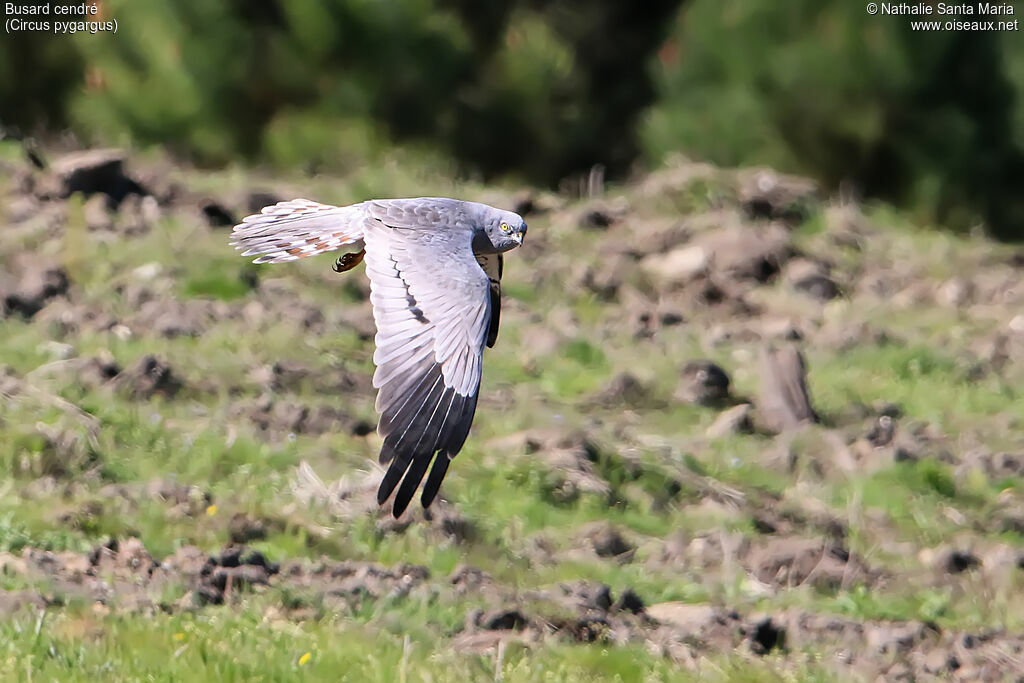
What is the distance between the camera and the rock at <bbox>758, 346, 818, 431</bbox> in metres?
9.25

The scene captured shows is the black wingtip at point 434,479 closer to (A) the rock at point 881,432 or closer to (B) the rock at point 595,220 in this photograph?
(A) the rock at point 881,432

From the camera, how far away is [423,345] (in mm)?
5180

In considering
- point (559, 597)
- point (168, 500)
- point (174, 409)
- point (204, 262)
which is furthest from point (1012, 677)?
point (204, 262)

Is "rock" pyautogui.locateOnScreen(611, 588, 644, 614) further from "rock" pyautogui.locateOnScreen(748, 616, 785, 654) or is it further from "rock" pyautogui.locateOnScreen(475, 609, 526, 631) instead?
"rock" pyautogui.locateOnScreen(475, 609, 526, 631)

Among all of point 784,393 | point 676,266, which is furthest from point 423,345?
point 676,266

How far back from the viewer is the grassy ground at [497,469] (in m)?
5.81

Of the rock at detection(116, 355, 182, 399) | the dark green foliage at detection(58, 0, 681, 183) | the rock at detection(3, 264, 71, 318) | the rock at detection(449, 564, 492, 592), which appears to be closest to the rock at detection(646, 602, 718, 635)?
the rock at detection(449, 564, 492, 592)

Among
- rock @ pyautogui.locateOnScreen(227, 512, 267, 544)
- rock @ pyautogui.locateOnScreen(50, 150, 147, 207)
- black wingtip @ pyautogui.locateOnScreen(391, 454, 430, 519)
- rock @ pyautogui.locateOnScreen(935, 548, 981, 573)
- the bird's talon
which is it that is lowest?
rock @ pyautogui.locateOnScreen(935, 548, 981, 573)

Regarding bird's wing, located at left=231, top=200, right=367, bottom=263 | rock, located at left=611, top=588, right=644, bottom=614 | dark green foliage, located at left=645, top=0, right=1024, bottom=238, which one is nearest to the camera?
bird's wing, located at left=231, top=200, right=367, bottom=263

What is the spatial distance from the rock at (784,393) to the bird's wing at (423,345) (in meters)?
3.76

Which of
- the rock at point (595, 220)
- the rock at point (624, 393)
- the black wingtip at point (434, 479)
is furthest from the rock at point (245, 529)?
the rock at point (595, 220)

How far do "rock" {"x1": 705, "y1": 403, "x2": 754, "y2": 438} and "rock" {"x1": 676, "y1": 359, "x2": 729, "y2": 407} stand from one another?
27cm

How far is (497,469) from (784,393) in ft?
7.22

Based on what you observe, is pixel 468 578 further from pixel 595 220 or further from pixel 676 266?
pixel 595 220
